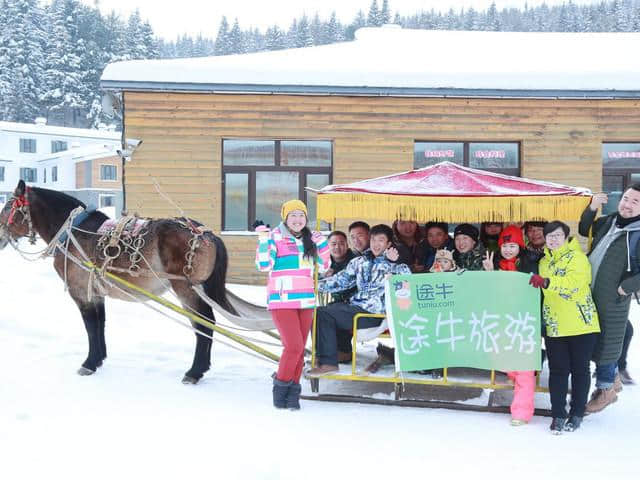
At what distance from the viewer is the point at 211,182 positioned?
36.6ft

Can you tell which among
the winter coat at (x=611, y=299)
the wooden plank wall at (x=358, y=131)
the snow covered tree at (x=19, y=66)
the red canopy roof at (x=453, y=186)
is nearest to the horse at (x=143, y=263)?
the red canopy roof at (x=453, y=186)

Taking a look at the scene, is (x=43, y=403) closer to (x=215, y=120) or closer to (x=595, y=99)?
(x=215, y=120)

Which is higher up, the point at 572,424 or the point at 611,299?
the point at 611,299

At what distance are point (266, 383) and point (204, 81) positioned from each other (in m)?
6.56

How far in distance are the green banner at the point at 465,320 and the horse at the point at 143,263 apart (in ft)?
6.16

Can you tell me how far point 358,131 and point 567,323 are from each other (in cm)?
724

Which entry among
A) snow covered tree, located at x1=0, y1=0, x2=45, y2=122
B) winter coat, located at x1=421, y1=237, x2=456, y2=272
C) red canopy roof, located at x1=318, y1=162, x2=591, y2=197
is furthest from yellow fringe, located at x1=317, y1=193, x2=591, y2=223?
snow covered tree, located at x1=0, y1=0, x2=45, y2=122

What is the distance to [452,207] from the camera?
5.05 meters

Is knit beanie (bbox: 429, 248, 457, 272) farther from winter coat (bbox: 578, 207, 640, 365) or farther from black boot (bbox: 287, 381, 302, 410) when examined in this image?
black boot (bbox: 287, 381, 302, 410)

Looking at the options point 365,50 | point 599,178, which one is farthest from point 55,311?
point 599,178

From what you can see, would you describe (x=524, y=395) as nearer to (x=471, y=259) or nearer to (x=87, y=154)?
(x=471, y=259)

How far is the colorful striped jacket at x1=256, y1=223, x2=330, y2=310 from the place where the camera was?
4969 millimetres

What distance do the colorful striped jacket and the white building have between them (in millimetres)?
36326

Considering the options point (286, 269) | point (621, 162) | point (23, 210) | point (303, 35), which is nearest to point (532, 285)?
point (286, 269)
